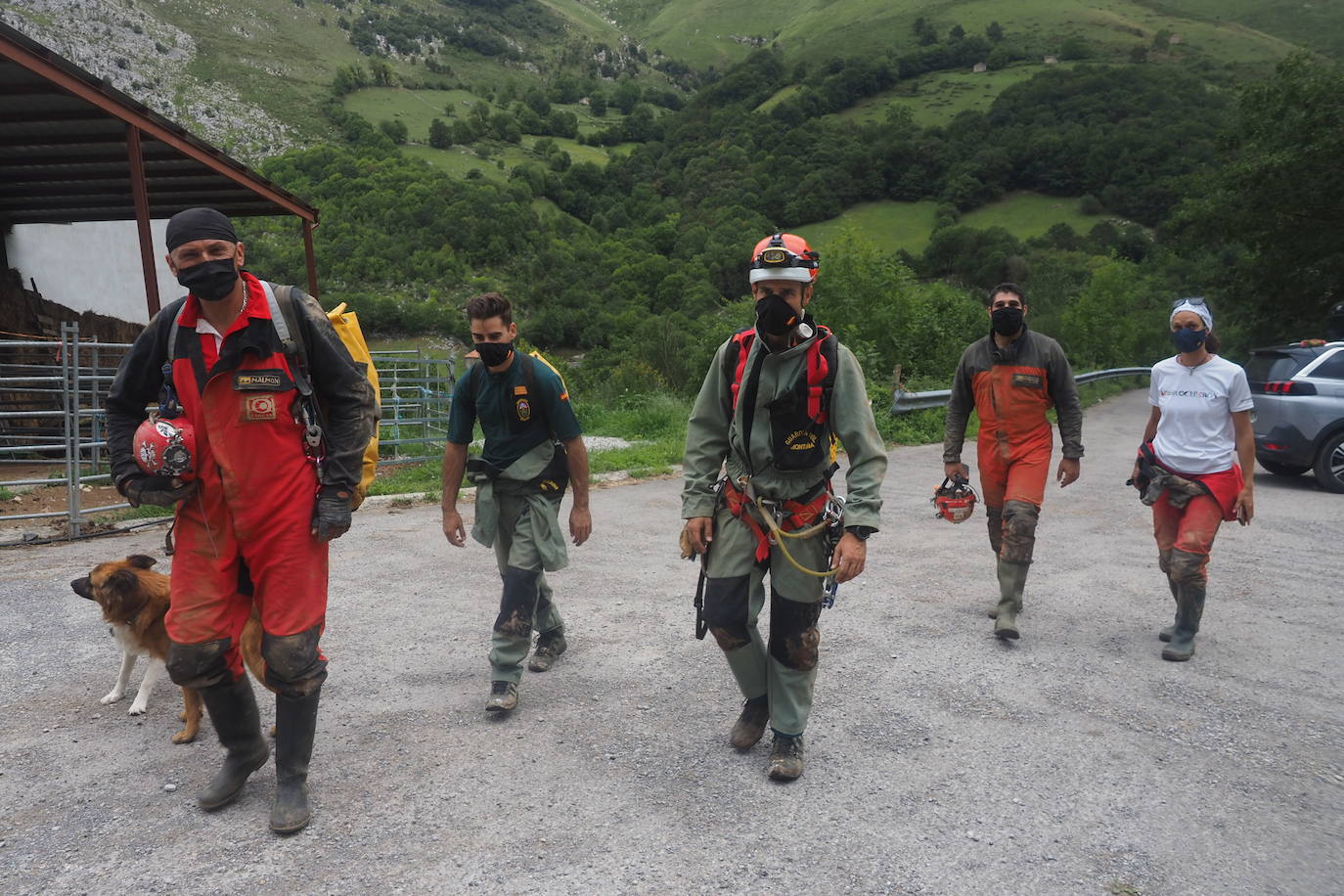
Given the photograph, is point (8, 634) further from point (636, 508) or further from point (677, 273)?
point (677, 273)

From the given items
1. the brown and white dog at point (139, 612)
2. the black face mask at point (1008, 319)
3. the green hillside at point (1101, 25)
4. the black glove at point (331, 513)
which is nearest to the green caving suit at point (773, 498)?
the black glove at point (331, 513)

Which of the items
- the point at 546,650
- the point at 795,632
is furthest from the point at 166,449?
the point at 546,650

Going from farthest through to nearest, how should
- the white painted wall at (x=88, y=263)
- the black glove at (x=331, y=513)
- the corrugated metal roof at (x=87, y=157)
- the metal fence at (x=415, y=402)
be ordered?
the white painted wall at (x=88, y=263) → the metal fence at (x=415, y=402) → the corrugated metal roof at (x=87, y=157) → the black glove at (x=331, y=513)

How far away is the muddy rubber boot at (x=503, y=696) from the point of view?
4012 mm

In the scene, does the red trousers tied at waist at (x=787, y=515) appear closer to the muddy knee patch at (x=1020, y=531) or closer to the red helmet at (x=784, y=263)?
the red helmet at (x=784, y=263)

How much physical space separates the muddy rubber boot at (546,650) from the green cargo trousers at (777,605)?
153 centimetres

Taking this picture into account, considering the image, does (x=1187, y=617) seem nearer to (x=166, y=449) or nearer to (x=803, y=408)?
(x=803, y=408)

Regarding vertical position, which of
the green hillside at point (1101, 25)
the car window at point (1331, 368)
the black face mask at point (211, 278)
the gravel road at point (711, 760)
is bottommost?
the gravel road at point (711, 760)

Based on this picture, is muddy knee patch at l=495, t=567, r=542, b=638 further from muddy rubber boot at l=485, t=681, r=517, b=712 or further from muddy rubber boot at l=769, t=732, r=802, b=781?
muddy rubber boot at l=769, t=732, r=802, b=781

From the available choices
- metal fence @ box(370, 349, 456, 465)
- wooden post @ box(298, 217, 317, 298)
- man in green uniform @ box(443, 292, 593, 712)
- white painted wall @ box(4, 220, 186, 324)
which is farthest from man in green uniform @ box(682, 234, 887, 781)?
white painted wall @ box(4, 220, 186, 324)

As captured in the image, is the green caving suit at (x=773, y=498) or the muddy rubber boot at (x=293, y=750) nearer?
the muddy rubber boot at (x=293, y=750)

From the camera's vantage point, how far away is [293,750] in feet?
10.2

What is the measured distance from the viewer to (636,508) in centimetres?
947

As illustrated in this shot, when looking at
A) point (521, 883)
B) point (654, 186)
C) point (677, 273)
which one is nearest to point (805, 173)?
point (654, 186)
